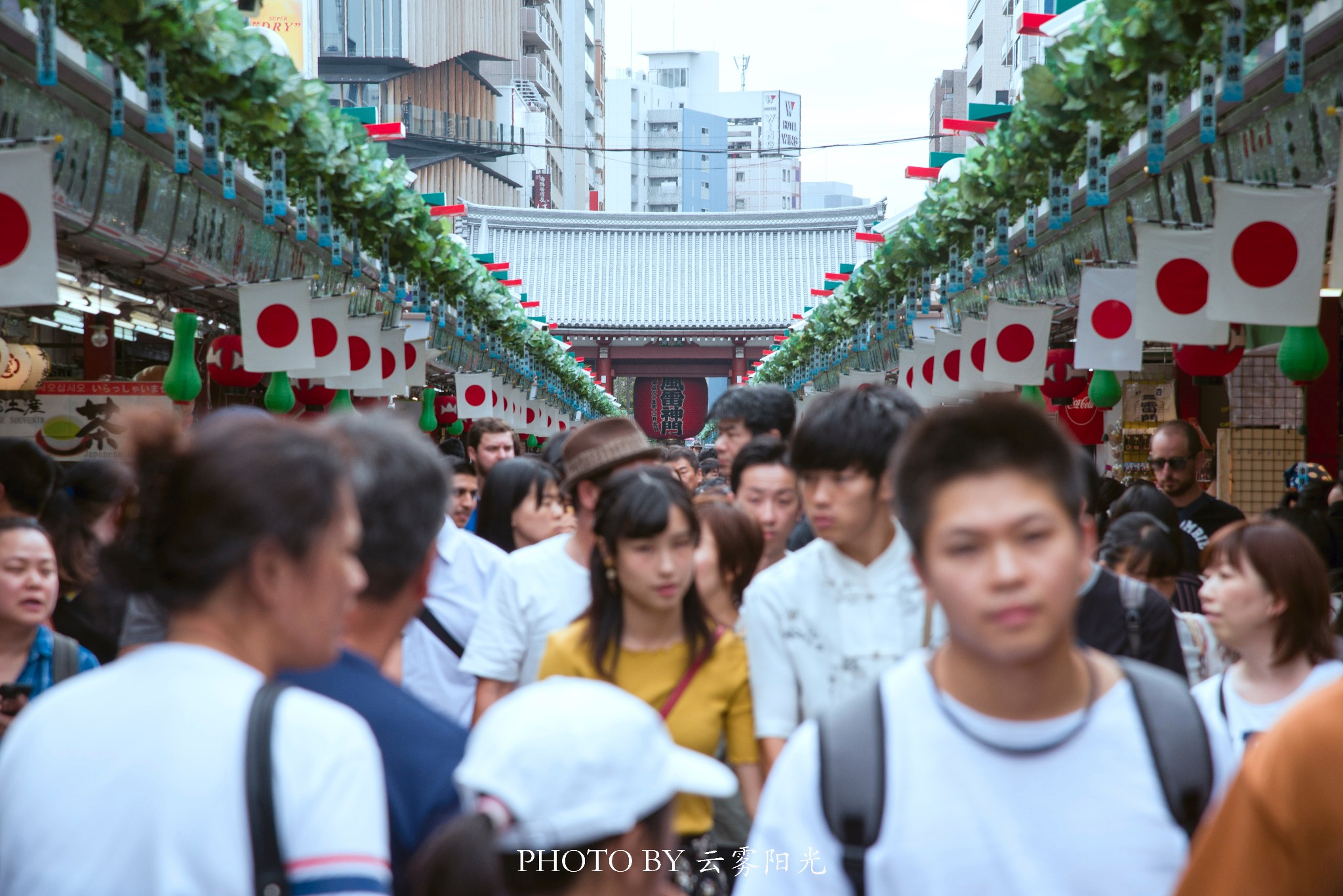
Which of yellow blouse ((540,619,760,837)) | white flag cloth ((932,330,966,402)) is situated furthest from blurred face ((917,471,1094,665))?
white flag cloth ((932,330,966,402))

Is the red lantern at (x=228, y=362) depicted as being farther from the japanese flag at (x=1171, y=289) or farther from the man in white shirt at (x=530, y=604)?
the japanese flag at (x=1171, y=289)

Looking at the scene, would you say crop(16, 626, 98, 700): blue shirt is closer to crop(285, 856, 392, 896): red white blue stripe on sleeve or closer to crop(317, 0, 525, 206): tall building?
crop(285, 856, 392, 896): red white blue stripe on sleeve

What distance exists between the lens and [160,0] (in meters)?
5.11

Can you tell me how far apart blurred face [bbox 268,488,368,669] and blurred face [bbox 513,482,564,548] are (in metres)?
3.39

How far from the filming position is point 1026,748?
179 centimetres

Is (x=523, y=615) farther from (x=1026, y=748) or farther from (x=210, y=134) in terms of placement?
(x=210, y=134)

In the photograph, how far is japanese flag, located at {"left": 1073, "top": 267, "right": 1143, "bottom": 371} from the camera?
730 centimetres

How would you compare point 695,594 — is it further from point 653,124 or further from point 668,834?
point 653,124

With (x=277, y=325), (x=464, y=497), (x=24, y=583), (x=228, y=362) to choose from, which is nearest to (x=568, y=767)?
(x=24, y=583)

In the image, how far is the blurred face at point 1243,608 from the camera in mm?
3441

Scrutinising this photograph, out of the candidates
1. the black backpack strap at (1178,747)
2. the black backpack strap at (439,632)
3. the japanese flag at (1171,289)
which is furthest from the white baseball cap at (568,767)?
the japanese flag at (1171,289)

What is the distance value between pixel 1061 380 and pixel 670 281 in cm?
2713

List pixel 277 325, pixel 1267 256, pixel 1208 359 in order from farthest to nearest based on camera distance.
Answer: pixel 277 325 → pixel 1208 359 → pixel 1267 256

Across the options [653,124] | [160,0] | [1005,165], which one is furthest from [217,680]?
[653,124]
